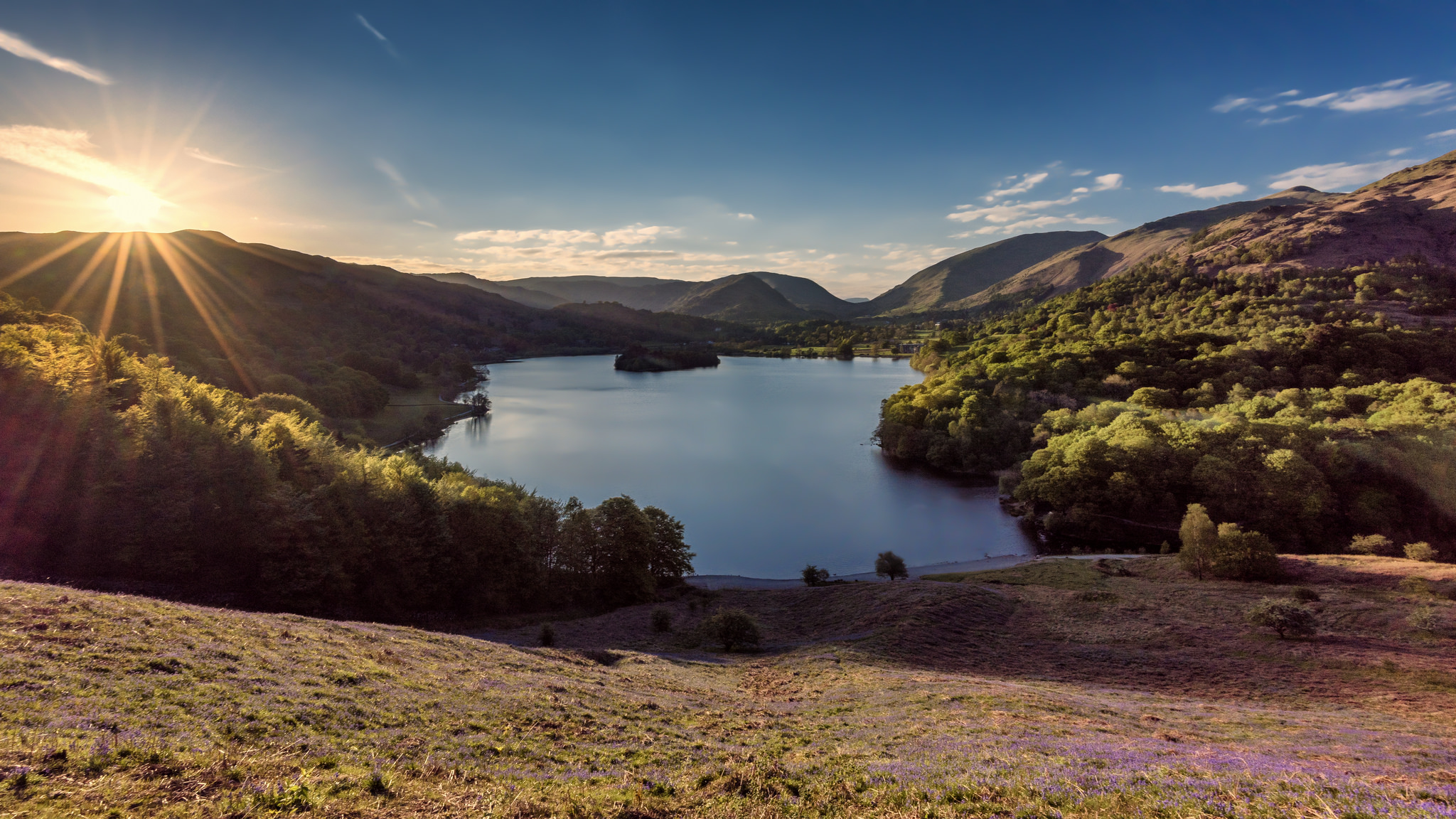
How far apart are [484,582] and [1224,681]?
86.8 ft

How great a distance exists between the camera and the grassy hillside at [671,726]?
5.91m

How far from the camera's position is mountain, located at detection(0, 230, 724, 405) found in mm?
68875

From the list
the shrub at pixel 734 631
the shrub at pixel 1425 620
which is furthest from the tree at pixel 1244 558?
the shrub at pixel 734 631

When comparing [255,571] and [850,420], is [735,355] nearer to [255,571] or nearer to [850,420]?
[850,420]

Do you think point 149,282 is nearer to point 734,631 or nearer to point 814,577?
point 814,577

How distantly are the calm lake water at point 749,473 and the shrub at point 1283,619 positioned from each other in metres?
17.5

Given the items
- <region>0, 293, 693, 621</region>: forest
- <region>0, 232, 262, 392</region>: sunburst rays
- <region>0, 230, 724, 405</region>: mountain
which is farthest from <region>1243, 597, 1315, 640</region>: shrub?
<region>0, 232, 262, 392</region>: sunburst rays

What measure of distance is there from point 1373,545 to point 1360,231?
10682cm

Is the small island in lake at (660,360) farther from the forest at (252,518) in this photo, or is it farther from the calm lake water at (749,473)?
the forest at (252,518)

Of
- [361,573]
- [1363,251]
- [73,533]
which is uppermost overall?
[1363,251]

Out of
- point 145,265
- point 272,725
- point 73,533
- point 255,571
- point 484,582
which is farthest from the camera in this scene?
point 145,265

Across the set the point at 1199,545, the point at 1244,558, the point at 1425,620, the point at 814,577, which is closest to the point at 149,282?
the point at 814,577

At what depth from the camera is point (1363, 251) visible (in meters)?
95.8

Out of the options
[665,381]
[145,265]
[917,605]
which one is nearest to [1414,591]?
[917,605]
